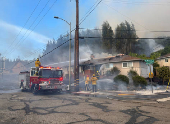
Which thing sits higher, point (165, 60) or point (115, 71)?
point (165, 60)

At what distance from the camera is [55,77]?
47.6 feet

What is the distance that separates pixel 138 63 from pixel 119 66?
116 inches

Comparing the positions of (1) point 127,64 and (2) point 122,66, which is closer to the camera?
(1) point 127,64

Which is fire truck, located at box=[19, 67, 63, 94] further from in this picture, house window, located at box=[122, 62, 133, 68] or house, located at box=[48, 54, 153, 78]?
house window, located at box=[122, 62, 133, 68]

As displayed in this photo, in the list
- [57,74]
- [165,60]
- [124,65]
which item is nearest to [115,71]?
[124,65]

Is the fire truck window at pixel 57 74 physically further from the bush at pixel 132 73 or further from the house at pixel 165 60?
the house at pixel 165 60

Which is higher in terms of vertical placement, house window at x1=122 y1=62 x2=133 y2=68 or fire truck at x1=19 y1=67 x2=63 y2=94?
house window at x1=122 y1=62 x2=133 y2=68

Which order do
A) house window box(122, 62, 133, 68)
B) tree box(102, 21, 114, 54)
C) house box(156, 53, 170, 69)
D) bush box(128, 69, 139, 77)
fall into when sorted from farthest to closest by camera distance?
tree box(102, 21, 114, 54)
house box(156, 53, 170, 69)
house window box(122, 62, 133, 68)
bush box(128, 69, 139, 77)

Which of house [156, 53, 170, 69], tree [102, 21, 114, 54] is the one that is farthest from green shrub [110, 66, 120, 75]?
tree [102, 21, 114, 54]

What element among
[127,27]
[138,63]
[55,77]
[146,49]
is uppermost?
[127,27]

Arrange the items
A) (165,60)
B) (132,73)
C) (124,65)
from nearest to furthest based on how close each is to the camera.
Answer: (132,73) → (124,65) → (165,60)

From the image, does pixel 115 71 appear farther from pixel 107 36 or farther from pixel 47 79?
pixel 107 36

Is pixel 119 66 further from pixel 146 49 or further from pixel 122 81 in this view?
pixel 146 49

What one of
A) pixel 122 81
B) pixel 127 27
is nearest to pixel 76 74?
pixel 122 81
